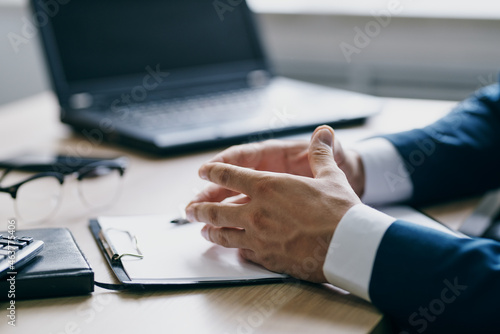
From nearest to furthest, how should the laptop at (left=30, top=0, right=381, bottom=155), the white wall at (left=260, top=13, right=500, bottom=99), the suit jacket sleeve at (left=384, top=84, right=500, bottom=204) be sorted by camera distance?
1. the suit jacket sleeve at (left=384, top=84, right=500, bottom=204)
2. the laptop at (left=30, top=0, right=381, bottom=155)
3. the white wall at (left=260, top=13, right=500, bottom=99)

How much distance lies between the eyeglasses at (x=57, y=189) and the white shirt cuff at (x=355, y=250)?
40 centimetres

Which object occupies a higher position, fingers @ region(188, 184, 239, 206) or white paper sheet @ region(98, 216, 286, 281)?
fingers @ region(188, 184, 239, 206)

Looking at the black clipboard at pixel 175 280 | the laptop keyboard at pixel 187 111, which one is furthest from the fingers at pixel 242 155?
the laptop keyboard at pixel 187 111

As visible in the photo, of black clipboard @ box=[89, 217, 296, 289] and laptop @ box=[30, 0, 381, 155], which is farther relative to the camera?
laptop @ box=[30, 0, 381, 155]

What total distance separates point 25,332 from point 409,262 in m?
0.39

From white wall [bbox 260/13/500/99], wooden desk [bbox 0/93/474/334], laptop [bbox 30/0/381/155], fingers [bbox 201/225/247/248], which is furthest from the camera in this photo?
white wall [bbox 260/13/500/99]

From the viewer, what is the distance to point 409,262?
62 cm

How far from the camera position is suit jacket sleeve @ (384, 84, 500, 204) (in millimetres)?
946

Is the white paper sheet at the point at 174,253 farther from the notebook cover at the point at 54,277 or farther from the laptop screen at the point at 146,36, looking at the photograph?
the laptop screen at the point at 146,36

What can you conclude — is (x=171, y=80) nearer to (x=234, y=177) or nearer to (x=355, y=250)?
(x=234, y=177)

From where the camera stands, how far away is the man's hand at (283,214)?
668 millimetres

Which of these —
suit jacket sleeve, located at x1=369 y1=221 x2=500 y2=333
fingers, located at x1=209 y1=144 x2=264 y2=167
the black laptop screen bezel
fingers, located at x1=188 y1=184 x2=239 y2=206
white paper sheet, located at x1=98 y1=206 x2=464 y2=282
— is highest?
the black laptop screen bezel

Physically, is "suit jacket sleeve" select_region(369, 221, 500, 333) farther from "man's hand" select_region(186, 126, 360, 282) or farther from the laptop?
the laptop

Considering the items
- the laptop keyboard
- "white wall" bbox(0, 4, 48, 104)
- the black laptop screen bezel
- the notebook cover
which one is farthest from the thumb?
"white wall" bbox(0, 4, 48, 104)
